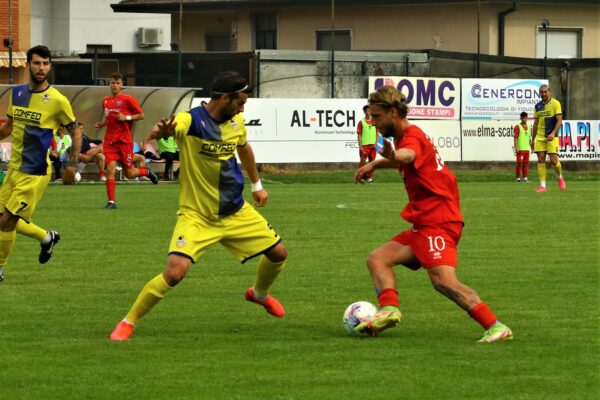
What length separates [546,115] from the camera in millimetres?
28875

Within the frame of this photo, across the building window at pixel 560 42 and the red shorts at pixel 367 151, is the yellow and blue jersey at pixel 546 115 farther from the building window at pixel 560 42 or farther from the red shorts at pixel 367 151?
the building window at pixel 560 42

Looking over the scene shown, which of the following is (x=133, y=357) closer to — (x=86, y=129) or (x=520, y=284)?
(x=520, y=284)

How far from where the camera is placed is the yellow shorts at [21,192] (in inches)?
502

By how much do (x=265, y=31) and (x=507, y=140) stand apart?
18.2m

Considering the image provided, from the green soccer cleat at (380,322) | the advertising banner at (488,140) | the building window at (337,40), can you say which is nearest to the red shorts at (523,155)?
the advertising banner at (488,140)

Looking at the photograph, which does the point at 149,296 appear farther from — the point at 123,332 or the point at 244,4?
the point at 244,4

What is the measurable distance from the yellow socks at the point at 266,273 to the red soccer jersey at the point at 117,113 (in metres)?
12.7

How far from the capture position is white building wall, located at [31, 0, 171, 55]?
5347 centimetres

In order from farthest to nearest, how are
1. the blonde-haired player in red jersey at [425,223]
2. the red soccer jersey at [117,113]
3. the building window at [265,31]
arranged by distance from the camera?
the building window at [265,31], the red soccer jersey at [117,113], the blonde-haired player in red jersey at [425,223]

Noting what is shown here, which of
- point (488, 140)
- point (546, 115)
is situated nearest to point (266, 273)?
point (546, 115)

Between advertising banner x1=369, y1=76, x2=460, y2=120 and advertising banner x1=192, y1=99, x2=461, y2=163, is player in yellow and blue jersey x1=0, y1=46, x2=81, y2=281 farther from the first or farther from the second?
advertising banner x1=369, y1=76, x2=460, y2=120

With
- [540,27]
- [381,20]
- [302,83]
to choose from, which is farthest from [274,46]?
[302,83]

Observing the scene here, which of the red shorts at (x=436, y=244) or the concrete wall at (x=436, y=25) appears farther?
the concrete wall at (x=436, y=25)

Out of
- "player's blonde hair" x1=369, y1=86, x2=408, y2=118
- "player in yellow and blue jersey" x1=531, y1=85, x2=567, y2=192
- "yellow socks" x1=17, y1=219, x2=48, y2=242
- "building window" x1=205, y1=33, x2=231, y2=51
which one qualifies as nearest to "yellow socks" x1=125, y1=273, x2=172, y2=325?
"player's blonde hair" x1=369, y1=86, x2=408, y2=118
